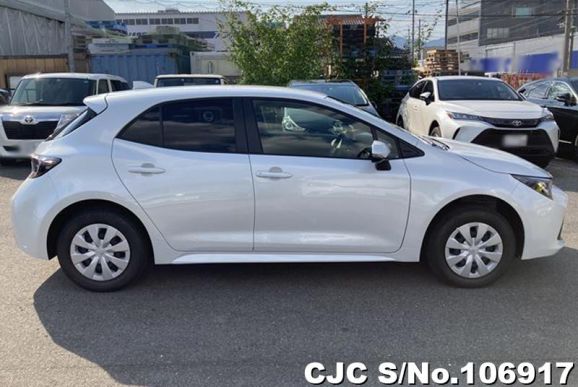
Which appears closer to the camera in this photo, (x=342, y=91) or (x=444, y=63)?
(x=342, y=91)

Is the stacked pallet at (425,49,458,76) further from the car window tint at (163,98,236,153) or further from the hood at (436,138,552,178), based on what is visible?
the car window tint at (163,98,236,153)

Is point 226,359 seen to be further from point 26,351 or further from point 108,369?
point 26,351

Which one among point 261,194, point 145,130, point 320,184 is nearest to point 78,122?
point 145,130

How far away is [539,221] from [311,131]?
1.92 meters

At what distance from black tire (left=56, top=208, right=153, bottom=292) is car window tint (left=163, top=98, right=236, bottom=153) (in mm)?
694

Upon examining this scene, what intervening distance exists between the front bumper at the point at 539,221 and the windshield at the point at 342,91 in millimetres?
6459

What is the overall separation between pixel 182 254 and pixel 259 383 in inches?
59.3

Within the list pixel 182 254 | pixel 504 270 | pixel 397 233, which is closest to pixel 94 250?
pixel 182 254

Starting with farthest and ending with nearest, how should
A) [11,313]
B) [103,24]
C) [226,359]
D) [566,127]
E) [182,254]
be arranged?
[103,24] < [566,127] < [182,254] < [11,313] < [226,359]

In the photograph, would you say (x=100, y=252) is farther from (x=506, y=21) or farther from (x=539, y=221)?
(x=506, y=21)

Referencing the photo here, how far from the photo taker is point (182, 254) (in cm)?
435

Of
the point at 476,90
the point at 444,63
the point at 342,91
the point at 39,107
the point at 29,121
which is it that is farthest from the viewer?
the point at 444,63

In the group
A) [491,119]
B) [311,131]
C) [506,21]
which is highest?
[506,21]

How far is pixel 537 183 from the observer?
442cm
